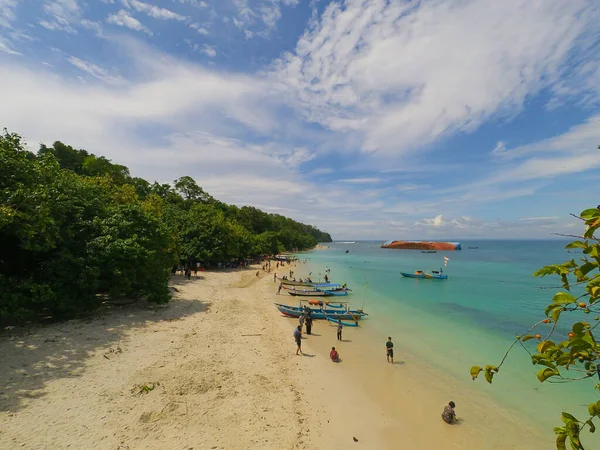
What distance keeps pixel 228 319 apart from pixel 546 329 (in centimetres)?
2454

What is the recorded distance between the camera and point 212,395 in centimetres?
1112

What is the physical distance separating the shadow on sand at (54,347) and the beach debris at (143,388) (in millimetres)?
2282

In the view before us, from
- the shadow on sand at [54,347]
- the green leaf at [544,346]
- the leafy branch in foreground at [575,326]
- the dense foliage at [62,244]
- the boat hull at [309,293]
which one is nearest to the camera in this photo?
the leafy branch in foreground at [575,326]

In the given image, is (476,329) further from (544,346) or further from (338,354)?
(544,346)

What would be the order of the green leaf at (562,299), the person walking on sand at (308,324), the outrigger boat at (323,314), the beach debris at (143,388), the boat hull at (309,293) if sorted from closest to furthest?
the green leaf at (562,299) < the beach debris at (143,388) < the person walking on sand at (308,324) < the outrigger boat at (323,314) < the boat hull at (309,293)

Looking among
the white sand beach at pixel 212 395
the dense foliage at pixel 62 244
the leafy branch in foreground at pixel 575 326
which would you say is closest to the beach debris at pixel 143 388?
the white sand beach at pixel 212 395

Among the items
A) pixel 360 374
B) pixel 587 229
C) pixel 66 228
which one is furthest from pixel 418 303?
pixel 587 229

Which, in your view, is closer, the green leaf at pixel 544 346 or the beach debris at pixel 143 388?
the green leaf at pixel 544 346

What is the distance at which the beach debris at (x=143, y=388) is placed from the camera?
417 inches

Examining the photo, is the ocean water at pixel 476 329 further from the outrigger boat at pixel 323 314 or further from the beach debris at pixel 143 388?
the beach debris at pixel 143 388

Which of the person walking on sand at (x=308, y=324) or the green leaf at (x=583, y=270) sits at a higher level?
the green leaf at (x=583, y=270)

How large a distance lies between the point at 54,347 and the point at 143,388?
504 centimetres

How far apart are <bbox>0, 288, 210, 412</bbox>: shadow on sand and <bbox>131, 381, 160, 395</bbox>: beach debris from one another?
2.28 meters

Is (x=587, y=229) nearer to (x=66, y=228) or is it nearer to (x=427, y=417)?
(x=427, y=417)
